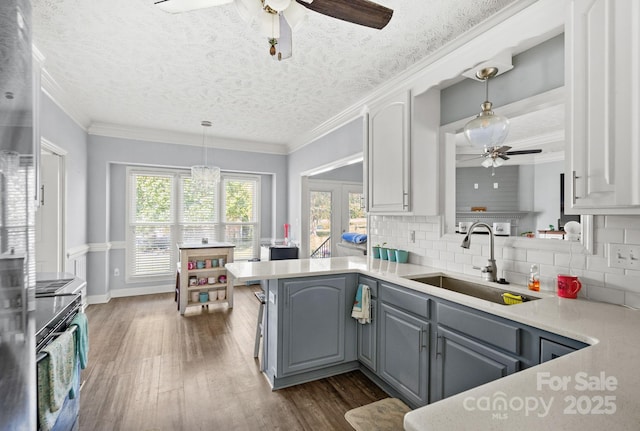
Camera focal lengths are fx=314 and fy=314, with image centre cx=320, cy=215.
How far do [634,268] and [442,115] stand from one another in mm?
1737

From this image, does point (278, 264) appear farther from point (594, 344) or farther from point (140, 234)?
point (140, 234)

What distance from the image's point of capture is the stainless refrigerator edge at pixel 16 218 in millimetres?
655

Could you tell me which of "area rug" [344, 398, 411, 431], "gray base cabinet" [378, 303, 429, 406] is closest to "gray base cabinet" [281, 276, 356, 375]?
"gray base cabinet" [378, 303, 429, 406]

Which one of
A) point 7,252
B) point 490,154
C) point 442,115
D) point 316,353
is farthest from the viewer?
point 442,115

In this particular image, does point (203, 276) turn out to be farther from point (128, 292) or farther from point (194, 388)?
point (194, 388)

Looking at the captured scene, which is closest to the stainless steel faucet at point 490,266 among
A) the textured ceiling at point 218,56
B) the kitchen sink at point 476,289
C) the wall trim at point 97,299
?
the kitchen sink at point 476,289

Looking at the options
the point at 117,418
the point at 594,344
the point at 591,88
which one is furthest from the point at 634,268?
the point at 117,418

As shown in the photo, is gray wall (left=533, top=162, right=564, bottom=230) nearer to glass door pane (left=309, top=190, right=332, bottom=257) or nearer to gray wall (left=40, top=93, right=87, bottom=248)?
gray wall (left=40, top=93, right=87, bottom=248)

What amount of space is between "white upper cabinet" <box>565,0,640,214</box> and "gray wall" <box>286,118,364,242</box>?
2330mm

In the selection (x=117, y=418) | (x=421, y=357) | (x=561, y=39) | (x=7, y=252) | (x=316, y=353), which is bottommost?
(x=117, y=418)

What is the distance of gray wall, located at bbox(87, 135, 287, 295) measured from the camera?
4844 millimetres

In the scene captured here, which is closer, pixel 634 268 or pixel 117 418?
pixel 634 268

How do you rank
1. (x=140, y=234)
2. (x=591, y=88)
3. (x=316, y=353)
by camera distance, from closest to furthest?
1. (x=591, y=88)
2. (x=316, y=353)
3. (x=140, y=234)

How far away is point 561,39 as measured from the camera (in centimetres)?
192
